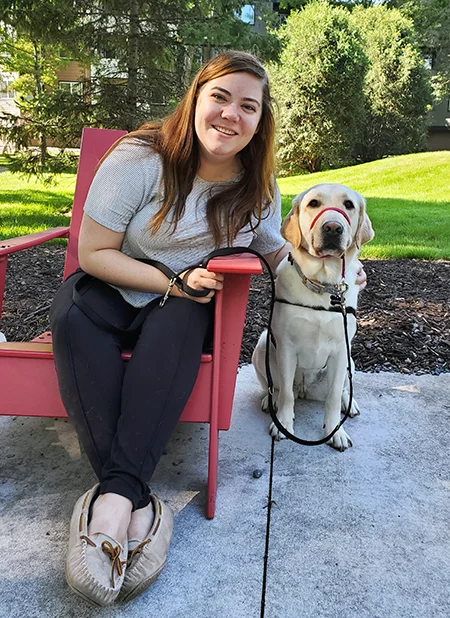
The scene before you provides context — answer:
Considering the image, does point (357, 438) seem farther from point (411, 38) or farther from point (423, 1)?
point (423, 1)

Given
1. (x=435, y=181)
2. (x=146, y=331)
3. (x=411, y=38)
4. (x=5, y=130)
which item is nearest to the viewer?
(x=146, y=331)

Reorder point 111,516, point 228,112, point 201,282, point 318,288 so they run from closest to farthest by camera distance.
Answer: point 111,516 < point 201,282 < point 228,112 < point 318,288

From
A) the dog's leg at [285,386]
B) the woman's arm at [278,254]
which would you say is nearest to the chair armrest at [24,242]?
the woman's arm at [278,254]

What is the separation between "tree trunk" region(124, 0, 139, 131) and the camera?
6.57 meters

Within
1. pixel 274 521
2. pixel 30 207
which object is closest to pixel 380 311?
pixel 274 521

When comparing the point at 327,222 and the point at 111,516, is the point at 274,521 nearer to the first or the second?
the point at 111,516

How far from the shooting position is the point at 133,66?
675cm

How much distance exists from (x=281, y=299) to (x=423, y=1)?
66.2 feet

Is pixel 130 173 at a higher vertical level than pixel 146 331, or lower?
higher

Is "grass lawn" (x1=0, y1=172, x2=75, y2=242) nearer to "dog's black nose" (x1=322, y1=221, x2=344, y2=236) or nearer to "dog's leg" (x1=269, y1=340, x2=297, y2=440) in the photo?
"dog's leg" (x1=269, y1=340, x2=297, y2=440)

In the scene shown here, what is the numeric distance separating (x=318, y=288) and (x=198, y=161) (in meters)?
0.75

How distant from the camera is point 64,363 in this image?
1.84 meters

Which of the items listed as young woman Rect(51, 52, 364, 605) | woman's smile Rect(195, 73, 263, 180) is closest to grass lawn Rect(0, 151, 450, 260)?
young woman Rect(51, 52, 364, 605)

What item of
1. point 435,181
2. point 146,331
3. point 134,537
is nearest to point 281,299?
point 146,331
